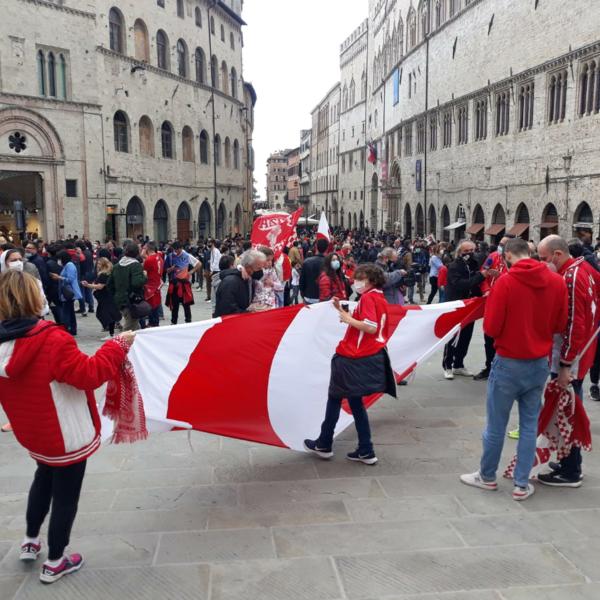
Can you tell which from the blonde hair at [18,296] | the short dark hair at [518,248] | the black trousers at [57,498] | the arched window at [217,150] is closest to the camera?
the blonde hair at [18,296]

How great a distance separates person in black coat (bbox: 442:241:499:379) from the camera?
8.15 meters

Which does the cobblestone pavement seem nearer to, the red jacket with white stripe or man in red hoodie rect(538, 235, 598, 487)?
man in red hoodie rect(538, 235, 598, 487)

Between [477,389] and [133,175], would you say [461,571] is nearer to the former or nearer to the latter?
[477,389]

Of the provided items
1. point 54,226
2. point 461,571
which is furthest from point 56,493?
point 54,226

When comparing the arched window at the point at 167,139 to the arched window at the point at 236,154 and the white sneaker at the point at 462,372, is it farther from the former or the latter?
the white sneaker at the point at 462,372

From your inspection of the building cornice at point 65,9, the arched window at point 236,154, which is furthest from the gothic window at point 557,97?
the arched window at point 236,154

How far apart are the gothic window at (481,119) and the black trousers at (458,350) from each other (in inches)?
1003

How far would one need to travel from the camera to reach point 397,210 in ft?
164

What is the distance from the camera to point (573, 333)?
4.93 m

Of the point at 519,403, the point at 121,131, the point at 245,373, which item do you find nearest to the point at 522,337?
the point at 519,403

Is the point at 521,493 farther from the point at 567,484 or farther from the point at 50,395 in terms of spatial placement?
the point at 50,395

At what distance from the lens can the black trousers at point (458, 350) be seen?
8672 millimetres

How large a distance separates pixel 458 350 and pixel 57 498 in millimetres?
6270

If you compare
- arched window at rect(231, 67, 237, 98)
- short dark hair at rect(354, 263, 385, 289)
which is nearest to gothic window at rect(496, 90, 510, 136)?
arched window at rect(231, 67, 237, 98)
